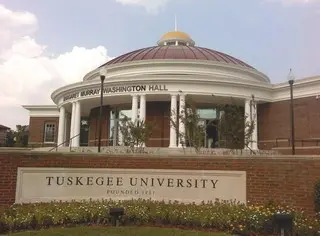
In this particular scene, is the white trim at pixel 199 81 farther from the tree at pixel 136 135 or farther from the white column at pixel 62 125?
the tree at pixel 136 135

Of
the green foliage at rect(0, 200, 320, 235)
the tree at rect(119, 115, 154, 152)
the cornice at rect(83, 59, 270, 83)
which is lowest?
the green foliage at rect(0, 200, 320, 235)

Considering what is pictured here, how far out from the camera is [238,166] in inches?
454

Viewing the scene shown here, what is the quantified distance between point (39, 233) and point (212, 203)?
4705mm

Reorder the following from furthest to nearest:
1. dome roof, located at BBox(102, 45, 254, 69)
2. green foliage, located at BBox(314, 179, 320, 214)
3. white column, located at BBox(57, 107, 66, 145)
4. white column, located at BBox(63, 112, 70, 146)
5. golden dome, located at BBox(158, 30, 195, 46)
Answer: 1. golden dome, located at BBox(158, 30, 195, 46)
2. white column, located at BBox(63, 112, 70, 146)
3. white column, located at BBox(57, 107, 66, 145)
4. dome roof, located at BBox(102, 45, 254, 69)
5. green foliage, located at BBox(314, 179, 320, 214)

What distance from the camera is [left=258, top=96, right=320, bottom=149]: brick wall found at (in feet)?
96.9

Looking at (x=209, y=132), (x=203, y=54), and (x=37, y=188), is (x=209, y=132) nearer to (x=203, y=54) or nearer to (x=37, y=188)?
(x=203, y=54)

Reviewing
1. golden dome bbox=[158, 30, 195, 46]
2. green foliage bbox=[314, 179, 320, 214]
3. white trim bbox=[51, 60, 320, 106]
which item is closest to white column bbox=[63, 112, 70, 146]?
white trim bbox=[51, 60, 320, 106]

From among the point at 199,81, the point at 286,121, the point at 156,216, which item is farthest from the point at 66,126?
the point at 156,216

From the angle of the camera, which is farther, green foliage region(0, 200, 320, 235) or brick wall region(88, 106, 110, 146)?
brick wall region(88, 106, 110, 146)

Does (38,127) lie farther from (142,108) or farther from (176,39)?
(142,108)

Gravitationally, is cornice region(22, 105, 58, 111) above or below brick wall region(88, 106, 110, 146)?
above

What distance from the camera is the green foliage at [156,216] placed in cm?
966

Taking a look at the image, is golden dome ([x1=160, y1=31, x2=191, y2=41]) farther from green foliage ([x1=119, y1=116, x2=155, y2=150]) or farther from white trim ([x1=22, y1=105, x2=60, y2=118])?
green foliage ([x1=119, y1=116, x2=155, y2=150])

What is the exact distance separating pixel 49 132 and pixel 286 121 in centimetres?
2705
